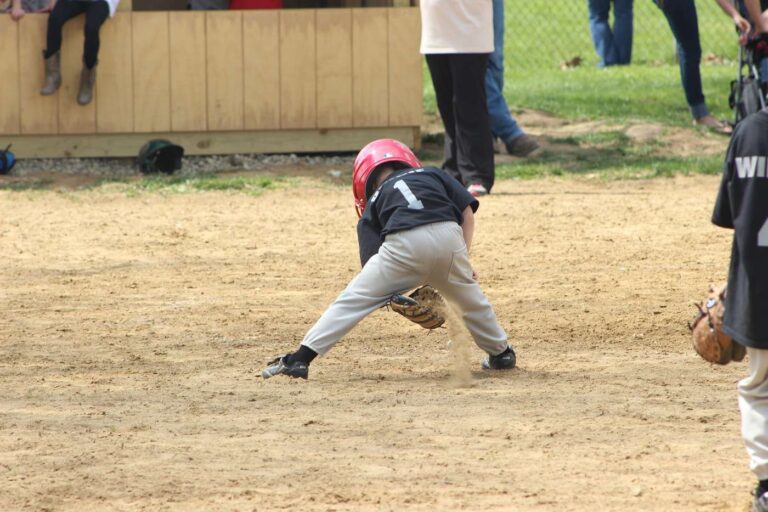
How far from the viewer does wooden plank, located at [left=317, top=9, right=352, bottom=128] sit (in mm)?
12844

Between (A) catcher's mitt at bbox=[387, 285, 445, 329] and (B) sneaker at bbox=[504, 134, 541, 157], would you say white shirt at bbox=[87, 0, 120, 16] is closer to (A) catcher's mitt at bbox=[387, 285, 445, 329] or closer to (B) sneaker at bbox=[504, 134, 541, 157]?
(B) sneaker at bbox=[504, 134, 541, 157]

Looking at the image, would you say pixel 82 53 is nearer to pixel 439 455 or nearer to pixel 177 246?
pixel 177 246

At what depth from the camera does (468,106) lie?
34.8ft

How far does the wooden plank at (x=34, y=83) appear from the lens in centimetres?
1217

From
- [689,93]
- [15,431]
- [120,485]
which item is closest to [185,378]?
[15,431]

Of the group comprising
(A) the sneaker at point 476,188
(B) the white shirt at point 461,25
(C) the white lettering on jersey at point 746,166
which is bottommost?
(A) the sneaker at point 476,188

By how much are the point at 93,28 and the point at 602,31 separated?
9.31 metres

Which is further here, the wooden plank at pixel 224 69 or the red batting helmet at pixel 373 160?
the wooden plank at pixel 224 69

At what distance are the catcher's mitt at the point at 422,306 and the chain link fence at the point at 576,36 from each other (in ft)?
45.9

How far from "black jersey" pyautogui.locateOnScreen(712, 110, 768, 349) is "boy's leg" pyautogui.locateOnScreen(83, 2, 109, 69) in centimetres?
870

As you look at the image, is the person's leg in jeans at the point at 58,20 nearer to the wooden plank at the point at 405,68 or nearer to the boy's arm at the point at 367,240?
the wooden plank at the point at 405,68

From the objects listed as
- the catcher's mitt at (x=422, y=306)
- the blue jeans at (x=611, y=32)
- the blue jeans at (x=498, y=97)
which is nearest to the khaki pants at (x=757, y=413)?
the catcher's mitt at (x=422, y=306)

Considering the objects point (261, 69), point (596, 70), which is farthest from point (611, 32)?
point (261, 69)

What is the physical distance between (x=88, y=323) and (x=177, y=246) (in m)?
2.21
